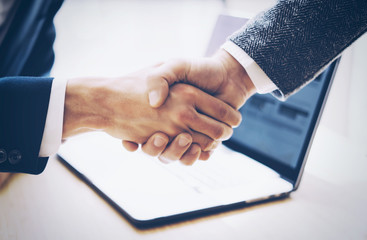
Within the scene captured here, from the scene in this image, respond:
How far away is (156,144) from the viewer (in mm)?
609

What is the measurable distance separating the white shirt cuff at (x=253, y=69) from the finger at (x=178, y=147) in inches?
9.1

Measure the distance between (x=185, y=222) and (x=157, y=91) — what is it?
0.98 ft

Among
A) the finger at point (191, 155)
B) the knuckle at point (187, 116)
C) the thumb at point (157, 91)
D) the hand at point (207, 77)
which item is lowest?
the finger at point (191, 155)

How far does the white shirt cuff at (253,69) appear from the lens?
Result: 53 cm

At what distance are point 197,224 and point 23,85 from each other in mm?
463

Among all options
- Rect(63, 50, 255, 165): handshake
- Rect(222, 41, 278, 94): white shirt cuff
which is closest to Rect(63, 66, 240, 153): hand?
Rect(63, 50, 255, 165): handshake

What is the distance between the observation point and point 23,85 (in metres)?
0.47

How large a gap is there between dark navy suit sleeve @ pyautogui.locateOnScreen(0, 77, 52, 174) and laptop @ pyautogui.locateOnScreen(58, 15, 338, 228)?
97 mm

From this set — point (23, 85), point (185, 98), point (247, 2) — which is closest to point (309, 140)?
point (185, 98)

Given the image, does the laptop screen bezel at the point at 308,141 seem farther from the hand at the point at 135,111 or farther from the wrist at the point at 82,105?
the wrist at the point at 82,105

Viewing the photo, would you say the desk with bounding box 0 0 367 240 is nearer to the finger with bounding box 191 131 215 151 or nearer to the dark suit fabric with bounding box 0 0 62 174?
the dark suit fabric with bounding box 0 0 62 174

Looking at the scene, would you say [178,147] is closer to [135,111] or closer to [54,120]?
[135,111]

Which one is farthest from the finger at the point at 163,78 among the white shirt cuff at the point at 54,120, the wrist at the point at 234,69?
the white shirt cuff at the point at 54,120

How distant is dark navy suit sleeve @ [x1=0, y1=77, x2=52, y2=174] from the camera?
0.45 meters
